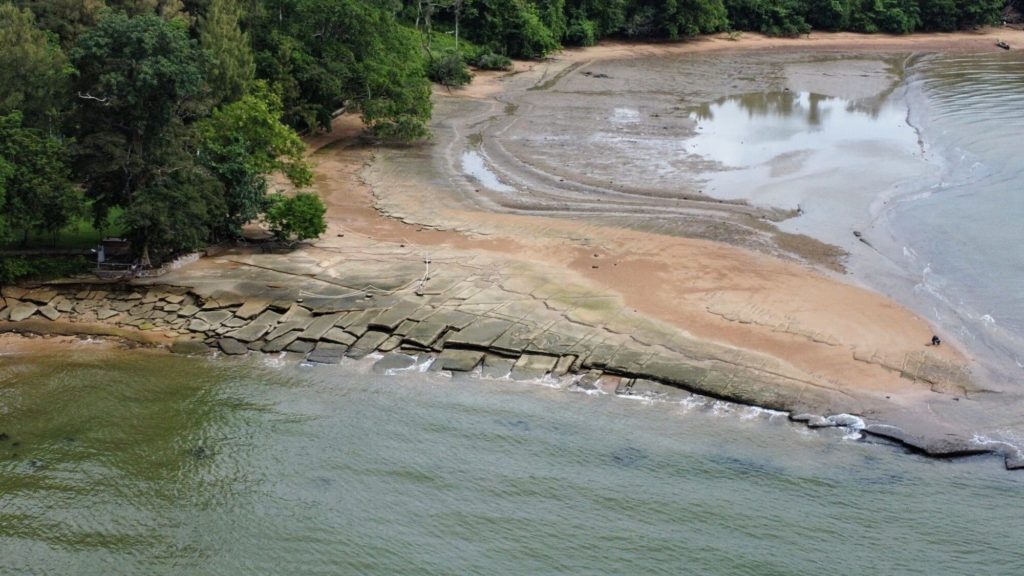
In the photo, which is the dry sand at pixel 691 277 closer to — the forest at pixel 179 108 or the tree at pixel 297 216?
the tree at pixel 297 216

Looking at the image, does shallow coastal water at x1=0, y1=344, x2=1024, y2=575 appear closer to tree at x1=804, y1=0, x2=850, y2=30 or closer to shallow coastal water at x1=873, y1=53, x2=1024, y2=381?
shallow coastal water at x1=873, y1=53, x2=1024, y2=381

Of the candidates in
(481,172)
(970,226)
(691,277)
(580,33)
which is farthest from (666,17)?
(691,277)

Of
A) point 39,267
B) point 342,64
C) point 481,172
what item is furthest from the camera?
point 342,64

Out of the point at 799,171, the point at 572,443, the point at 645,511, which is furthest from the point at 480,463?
the point at 799,171

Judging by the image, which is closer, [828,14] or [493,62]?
[493,62]

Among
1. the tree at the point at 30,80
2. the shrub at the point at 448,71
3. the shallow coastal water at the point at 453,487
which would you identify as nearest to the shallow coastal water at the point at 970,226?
the shallow coastal water at the point at 453,487

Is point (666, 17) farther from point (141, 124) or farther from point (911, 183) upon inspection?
point (141, 124)

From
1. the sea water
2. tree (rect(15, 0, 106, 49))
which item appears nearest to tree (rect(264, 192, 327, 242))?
tree (rect(15, 0, 106, 49))
